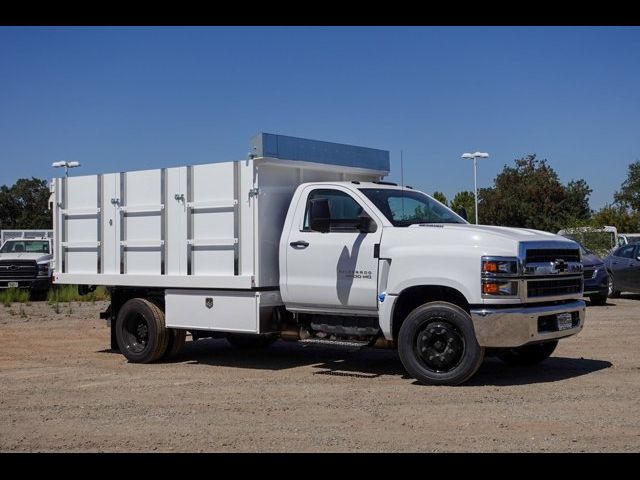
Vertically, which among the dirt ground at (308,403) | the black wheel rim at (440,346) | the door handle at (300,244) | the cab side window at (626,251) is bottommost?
the dirt ground at (308,403)

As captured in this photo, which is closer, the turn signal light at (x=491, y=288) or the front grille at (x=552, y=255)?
the turn signal light at (x=491, y=288)

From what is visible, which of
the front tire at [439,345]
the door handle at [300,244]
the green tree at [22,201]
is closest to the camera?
the front tire at [439,345]

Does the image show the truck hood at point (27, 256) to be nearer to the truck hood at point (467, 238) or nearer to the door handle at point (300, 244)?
the door handle at point (300, 244)

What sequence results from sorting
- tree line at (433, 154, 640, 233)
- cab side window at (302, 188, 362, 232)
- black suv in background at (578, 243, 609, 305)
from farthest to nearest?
tree line at (433, 154, 640, 233) → black suv in background at (578, 243, 609, 305) → cab side window at (302, 188, 362, 232)

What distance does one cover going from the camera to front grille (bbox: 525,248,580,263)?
8.68 meters

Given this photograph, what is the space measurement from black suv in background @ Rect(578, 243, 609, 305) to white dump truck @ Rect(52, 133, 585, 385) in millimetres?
8855

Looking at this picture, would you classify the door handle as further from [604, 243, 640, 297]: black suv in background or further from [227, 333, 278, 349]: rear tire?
[604, 243, 640, 297]: black suv in background

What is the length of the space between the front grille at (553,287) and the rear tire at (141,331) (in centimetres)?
495

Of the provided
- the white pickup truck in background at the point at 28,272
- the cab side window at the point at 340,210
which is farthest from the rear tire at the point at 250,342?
the white pickup truck in background at the point at 28,272

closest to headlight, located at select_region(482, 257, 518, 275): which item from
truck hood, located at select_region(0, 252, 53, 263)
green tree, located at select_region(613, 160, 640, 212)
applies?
truck hood, located at select_region(0, 252, 53, 263)

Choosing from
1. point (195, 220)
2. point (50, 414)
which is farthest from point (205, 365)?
point (50, 414)

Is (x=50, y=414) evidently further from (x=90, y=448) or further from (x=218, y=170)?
(x=218, y=170)

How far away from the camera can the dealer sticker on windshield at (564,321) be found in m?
8.98

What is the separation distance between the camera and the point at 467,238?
28.5 feet
